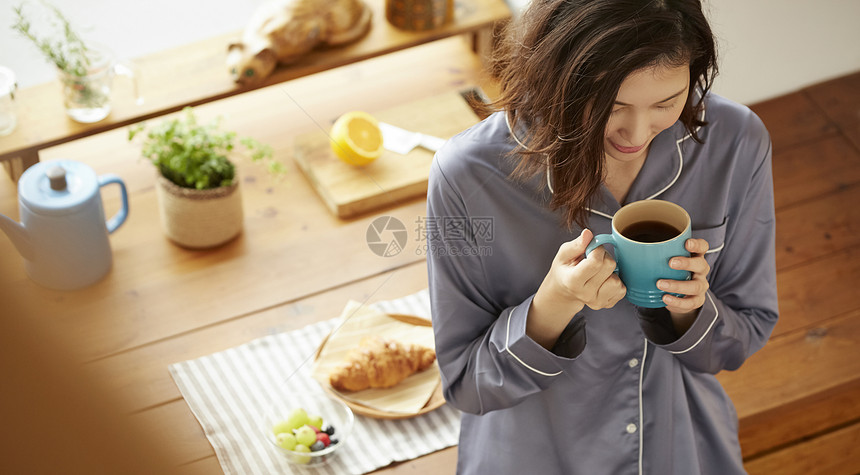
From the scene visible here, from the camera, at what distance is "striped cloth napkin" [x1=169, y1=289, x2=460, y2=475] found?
1.41m

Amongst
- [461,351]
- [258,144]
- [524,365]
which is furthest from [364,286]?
[524,365]

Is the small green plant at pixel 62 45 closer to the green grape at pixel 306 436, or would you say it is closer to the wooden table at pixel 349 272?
the wooden table at pixel 349 272

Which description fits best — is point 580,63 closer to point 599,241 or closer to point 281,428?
point 599,241

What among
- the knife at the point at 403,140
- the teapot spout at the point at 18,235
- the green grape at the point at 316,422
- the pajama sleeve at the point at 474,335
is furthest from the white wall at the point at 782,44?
the teapot spout at the point at 18,235

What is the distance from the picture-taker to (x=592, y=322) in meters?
1.15

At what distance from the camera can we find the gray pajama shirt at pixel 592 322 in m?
1.08

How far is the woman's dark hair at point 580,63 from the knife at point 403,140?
0.20 m

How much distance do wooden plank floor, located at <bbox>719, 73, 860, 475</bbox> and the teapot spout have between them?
4.55 feet

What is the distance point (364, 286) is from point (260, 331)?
0.21 m

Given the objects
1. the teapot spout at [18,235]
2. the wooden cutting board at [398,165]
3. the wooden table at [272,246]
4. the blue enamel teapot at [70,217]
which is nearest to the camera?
the teapot spout at [18,235]

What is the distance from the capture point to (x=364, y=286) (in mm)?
1583

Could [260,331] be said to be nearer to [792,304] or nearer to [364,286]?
[364,286]

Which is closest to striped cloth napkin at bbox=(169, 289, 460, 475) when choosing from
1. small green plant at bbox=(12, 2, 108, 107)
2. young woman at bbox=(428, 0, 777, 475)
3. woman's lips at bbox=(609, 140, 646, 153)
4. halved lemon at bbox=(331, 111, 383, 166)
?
young woman at bbox=(428, 0, 777, 475)

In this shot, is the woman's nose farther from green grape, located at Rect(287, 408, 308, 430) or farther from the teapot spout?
green grape, located at Rect(287, 408, 308, 430)
